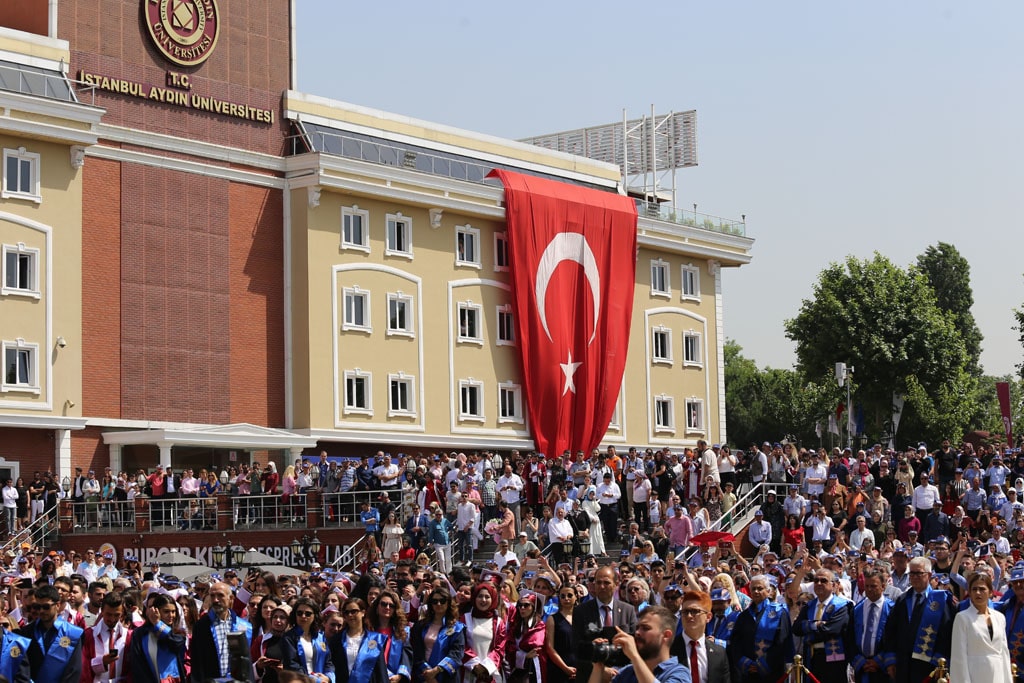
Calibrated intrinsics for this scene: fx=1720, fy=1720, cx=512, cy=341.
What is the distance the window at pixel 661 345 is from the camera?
63250 millimetres

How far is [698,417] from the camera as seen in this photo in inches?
2562

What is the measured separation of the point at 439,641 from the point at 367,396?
123 feet

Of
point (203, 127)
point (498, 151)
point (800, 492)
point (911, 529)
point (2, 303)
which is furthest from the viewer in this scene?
point (498, 151)

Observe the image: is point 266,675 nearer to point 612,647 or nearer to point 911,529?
point 612,647

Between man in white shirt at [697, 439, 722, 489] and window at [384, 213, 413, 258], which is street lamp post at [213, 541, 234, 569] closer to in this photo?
man in white shirt at [697, 439, 722, 489]

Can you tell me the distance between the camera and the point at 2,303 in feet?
150

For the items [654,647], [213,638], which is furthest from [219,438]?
[654,647]

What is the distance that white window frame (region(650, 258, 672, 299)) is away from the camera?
208 ft

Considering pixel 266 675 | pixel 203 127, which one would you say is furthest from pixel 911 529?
pixel 203 127

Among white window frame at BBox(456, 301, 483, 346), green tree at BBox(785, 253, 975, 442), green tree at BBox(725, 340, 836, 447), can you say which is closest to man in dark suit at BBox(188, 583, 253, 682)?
white window frame at BBox(456, 301, 483, 346)

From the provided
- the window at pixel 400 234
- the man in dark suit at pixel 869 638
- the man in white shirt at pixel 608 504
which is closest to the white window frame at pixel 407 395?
the window at pixel 400 234

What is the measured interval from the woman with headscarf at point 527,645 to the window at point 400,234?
38.5 metres

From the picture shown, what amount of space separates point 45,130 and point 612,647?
128 feet

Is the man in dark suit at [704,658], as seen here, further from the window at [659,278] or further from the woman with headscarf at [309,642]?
the window at [659,278]
